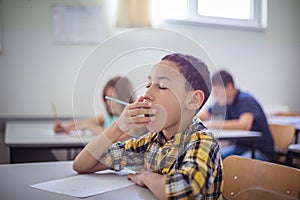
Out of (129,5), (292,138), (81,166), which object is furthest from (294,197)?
(129,5)

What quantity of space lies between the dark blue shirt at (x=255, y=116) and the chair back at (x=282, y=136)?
0.04 m

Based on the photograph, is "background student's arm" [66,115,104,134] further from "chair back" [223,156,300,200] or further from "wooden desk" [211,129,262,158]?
"wooden desk" [211,129,262,158]

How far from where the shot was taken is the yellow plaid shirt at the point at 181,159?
2.70 ft

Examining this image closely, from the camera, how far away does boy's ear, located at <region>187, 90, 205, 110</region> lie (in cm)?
95

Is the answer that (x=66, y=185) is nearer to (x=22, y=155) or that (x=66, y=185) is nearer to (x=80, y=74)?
(x=80, y=74)

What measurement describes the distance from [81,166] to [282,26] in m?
2.83

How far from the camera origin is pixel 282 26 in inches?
138

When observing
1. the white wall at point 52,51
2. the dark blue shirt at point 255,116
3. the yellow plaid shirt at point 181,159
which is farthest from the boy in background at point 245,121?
the yellow plaid shirt at point 181,159

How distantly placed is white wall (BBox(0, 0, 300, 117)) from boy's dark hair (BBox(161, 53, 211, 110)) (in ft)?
7.34

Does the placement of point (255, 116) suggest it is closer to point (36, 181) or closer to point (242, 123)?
point (242, 123)

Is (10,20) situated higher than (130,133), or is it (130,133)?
(10,20)

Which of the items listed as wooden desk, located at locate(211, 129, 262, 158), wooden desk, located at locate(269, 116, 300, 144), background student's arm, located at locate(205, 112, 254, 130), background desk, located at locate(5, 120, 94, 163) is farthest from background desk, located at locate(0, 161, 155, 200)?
wooden desk, located at locate(269, 116, 300, 144)

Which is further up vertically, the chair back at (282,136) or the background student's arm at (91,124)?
the background student's arm at (91,124)

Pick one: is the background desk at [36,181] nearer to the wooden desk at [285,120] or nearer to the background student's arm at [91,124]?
the background student's arm at [91,124]
